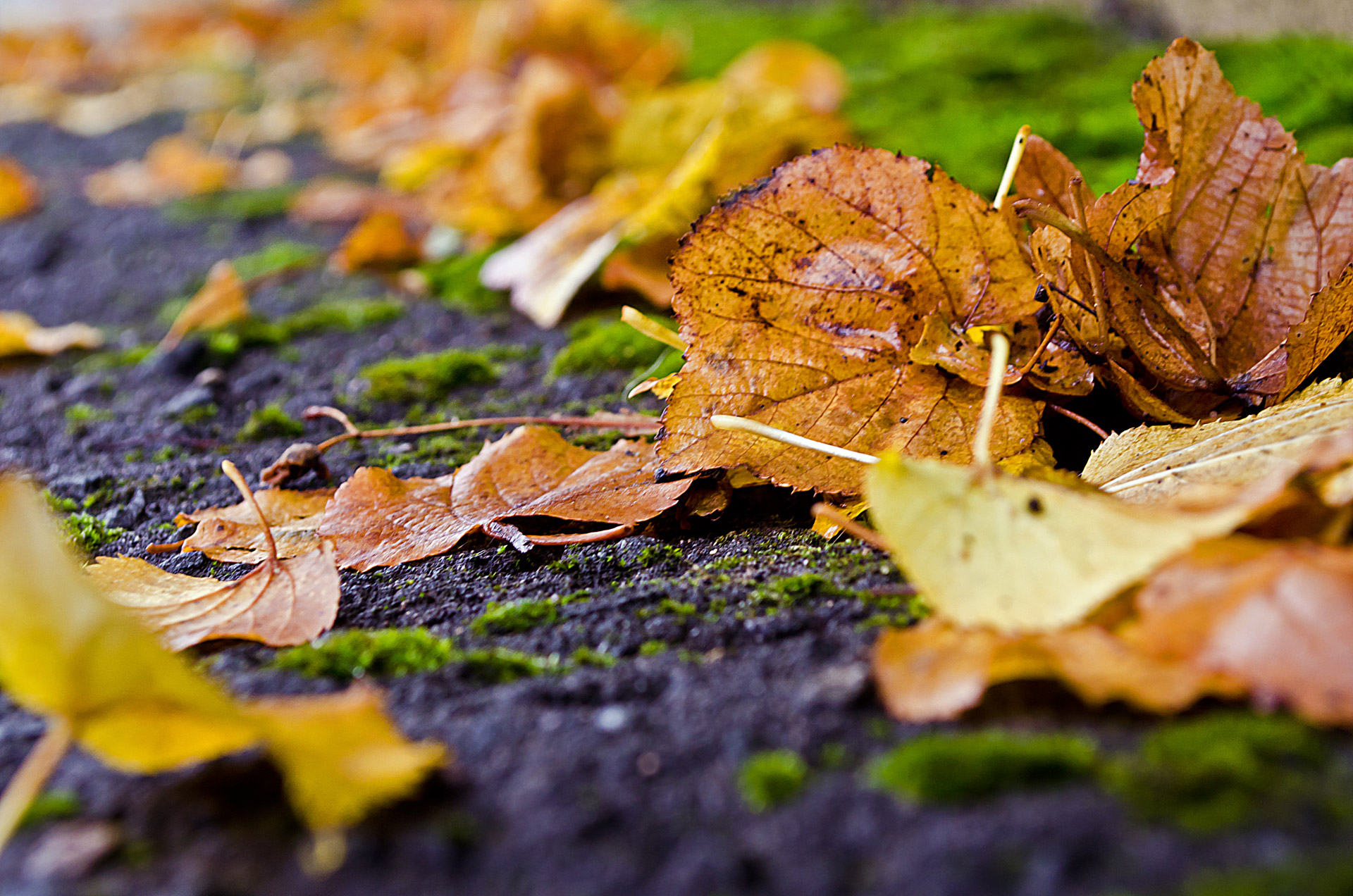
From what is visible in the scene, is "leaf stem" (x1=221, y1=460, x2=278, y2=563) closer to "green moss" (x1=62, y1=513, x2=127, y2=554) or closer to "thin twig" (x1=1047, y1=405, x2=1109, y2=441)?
"green moss" (x1=62, y1=513, x2=127, y2=554)

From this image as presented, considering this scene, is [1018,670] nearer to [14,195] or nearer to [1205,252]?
[1205,252]

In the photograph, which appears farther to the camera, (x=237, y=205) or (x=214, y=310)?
(x=237, y=205)

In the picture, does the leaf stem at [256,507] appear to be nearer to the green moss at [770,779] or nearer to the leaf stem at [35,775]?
the leaf stem at [35,775]

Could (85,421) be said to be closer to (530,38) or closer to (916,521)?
(916,521)

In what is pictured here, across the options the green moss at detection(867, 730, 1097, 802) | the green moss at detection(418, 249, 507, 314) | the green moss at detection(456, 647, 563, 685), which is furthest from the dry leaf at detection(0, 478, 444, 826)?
the green moss at detection(418, 249, 507, 314)

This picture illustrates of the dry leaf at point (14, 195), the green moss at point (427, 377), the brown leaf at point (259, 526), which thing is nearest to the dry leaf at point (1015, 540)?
the brown leaf at point (259, 526)

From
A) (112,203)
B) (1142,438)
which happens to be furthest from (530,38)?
(1142,438)

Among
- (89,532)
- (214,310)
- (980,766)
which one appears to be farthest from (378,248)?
(980,766)
